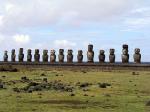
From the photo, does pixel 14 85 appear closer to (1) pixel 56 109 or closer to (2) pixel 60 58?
(1) pixel 56 109

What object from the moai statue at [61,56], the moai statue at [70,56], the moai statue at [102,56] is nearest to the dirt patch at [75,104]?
the moai statue at [102,56]

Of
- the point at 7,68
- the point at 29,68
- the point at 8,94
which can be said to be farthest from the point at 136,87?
the point at 29,68

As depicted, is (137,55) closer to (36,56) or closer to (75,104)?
(36,56)

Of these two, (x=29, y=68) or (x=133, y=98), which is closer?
(x=133, y=98)

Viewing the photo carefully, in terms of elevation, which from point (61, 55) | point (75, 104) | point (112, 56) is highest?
point (61, 55)

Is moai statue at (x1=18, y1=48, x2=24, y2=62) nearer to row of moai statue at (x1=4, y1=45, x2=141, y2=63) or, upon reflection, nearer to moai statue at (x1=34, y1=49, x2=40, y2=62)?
row of moai statue at (x1=4, y1=45, x2=141, y2=63)

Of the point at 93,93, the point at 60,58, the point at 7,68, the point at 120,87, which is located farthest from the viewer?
the point at 60,58

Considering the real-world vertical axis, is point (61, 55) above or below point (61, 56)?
above

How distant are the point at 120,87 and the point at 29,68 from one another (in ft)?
80.0

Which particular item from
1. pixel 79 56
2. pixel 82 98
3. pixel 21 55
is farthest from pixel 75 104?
pixel 21 55

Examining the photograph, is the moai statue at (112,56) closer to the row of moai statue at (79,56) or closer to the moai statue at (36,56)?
the row of moai statue at (79,56)

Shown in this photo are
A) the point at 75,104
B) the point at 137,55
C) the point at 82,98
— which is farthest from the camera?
the point at 137,55

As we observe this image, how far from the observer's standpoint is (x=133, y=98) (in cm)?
2436

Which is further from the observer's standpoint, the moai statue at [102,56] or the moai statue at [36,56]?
the moai statue at [36,56]
